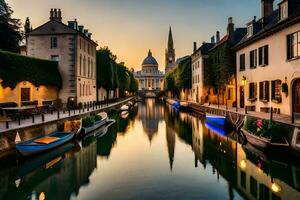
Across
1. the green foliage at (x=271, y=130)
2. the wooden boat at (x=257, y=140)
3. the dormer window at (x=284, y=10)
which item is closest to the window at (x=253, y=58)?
the dormer window at (x=284, y=10)

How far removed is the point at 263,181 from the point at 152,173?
5231mm

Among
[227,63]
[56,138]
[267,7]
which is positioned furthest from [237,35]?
[56,138]

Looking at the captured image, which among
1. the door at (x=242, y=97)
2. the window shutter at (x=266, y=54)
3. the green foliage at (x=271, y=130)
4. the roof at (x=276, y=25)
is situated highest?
the roof at (x=276, y=25)

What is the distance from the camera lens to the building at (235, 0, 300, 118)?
22.9m

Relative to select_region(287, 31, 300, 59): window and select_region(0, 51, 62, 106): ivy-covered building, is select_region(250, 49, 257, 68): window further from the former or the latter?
select_region(0, 51, 62, 106): ivy-covered building

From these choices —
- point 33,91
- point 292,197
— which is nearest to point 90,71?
point 33,91

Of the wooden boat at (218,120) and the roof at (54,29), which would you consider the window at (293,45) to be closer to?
the wooden boat at (218,120)

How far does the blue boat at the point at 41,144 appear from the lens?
52.2 feet

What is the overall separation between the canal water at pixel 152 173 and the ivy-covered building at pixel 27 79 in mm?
10785

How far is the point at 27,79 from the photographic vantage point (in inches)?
1187

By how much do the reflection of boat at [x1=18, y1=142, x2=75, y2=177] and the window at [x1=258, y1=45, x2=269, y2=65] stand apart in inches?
787

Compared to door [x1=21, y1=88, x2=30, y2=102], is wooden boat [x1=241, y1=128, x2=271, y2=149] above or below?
below

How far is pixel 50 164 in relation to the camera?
15844 mm

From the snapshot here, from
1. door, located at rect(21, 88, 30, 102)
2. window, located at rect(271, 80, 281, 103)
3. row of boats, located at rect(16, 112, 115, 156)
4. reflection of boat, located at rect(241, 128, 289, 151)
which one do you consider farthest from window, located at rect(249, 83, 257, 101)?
door, located at rect(21, 88, 30, 102)
